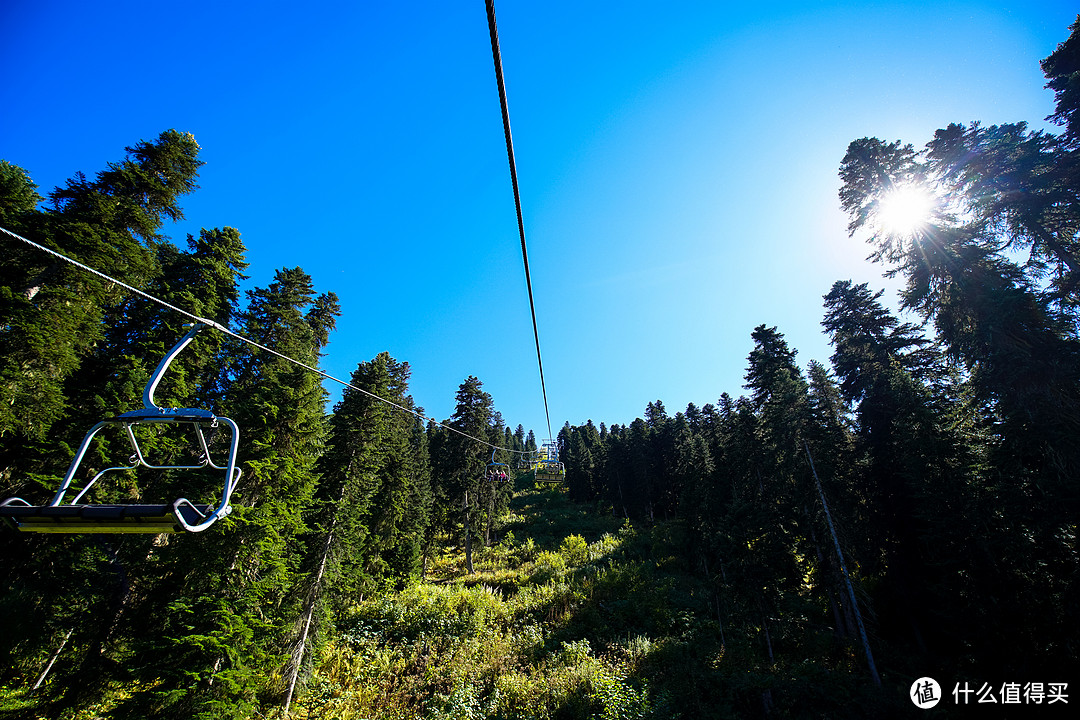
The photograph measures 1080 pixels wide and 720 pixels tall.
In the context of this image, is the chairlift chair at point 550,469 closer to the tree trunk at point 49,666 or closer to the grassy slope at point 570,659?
the grassy slope at point 570,659

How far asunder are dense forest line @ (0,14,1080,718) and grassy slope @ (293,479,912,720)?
167 mm

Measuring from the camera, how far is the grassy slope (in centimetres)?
1296

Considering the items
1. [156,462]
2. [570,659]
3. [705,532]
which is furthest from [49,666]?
[705,532]

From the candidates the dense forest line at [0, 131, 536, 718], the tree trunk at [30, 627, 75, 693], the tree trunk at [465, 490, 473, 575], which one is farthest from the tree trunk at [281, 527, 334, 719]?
the tree trunk at [465, 490, 473, 575]

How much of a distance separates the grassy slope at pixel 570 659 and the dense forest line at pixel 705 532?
167 mm

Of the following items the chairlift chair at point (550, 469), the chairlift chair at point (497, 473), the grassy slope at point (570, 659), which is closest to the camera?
the grassy slope at point (570, 659)

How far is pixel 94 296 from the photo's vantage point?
1452 cm

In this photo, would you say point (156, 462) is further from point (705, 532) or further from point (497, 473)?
point (705, 532)

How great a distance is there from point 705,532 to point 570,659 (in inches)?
501

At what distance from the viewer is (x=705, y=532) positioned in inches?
930

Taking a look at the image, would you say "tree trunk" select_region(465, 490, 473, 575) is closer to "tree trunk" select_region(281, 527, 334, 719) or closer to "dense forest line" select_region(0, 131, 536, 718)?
"dense forest line" select_region(0, 131, 536, 718)

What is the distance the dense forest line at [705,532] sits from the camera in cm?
1174

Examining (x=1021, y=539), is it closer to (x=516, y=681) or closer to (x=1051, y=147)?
(x=1051, y=147)

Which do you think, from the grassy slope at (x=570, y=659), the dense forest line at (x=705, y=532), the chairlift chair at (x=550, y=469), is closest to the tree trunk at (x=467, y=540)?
the grassy slope at (x=570, y=659)
